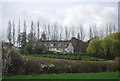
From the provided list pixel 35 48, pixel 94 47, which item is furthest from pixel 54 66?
pixel 94 47

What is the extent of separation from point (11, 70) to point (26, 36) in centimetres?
455

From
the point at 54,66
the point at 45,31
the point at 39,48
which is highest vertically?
the point at 45,31

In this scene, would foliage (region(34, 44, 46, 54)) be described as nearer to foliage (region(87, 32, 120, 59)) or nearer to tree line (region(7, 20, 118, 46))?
tree line (region(7, 20, 118, 46))

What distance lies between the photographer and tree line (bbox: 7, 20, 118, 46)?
1123 cm

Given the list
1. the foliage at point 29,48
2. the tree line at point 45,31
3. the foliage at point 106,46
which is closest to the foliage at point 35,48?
the foliage at point 29,48

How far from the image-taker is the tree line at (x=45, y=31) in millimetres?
11228

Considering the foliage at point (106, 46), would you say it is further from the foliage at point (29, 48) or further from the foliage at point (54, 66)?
the foliage at point (29, 48)

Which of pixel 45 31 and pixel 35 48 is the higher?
pixel 45 31

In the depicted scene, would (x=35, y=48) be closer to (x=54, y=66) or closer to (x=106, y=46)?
(x=54, y=66)

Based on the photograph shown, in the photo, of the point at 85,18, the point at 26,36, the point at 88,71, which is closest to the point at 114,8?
the point at 85,18

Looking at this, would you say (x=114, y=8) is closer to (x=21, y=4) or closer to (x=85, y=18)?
(x=85, y=18)

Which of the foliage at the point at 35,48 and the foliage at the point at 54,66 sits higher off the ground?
the foliage at the point at 35,48

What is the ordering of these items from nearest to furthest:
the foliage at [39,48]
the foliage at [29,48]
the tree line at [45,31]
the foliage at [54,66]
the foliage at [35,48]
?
the foliage at [54,66], the foliage at [29,48], the foliage at [35,48], the foliage at [39,48], the tree line at [45,31]

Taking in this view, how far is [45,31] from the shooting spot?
11898mm
